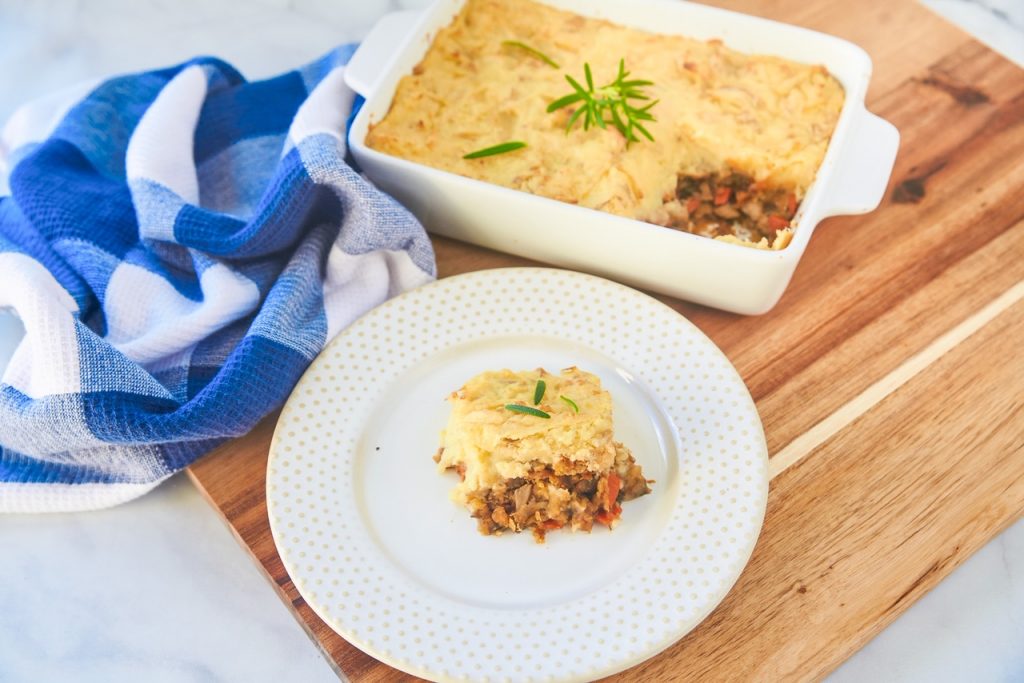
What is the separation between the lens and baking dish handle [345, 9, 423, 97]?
9.40 ft

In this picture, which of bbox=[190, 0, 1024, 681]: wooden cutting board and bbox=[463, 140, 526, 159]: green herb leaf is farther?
bbox=[463, 140, 526, 159]: green herb leaf

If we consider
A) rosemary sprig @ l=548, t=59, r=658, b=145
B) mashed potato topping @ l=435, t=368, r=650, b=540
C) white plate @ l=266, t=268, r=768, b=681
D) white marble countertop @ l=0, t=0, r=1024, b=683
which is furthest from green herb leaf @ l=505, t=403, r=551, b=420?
rosemary sprig @ l=548, t=59, r=658, b=145

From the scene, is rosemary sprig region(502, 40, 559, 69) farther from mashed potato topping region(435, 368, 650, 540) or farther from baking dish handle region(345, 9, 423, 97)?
mashed potato topping region(435, 368, 650, 540)

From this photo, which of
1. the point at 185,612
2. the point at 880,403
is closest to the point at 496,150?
the point at 880,403

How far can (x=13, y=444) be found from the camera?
7.90 feet

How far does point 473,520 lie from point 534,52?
1.29 m

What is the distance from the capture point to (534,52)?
2943 millimetres

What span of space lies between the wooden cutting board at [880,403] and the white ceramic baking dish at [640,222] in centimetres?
14

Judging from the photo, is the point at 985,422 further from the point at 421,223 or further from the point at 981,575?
the point at 421,223

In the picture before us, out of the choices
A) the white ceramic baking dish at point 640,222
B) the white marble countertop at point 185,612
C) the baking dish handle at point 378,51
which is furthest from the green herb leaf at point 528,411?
the baking dish handle at point 378,51

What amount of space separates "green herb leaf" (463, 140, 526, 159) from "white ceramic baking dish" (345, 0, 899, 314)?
0.39 ft

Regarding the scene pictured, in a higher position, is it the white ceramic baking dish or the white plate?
the white ceramic baking dish

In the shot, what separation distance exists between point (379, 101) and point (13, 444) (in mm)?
1170

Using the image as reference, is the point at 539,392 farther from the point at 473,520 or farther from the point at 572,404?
the point at 473,520
